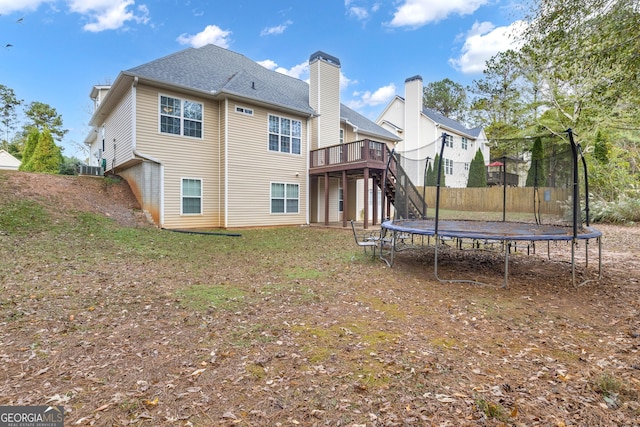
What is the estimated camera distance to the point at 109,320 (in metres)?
3.80

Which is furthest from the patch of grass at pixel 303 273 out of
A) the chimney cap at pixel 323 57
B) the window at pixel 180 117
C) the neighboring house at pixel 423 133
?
the neighboring house at pixel 423 133

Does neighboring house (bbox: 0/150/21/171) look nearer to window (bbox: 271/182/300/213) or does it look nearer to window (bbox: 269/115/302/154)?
window (bbox: 269/115/302/154)

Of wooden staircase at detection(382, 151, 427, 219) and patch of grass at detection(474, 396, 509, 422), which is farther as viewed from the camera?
wooden staircase at detection(382, 151, 427, 219)

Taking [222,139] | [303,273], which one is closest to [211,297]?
[303,273]

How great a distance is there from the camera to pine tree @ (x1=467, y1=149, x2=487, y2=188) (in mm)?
24562

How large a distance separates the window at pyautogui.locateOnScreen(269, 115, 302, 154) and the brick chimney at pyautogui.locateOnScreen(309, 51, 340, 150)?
34.3 inches

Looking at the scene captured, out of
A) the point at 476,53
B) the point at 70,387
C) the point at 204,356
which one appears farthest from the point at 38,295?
the point at 476,53

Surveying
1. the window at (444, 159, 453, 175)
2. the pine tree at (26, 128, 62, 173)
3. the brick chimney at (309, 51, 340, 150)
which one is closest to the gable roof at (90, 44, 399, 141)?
the brick chimney at (309, 51, 340, 150)

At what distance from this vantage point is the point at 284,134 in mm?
14117

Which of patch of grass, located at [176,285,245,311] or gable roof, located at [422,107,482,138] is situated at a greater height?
gable roof, located at [422,107,482,138]

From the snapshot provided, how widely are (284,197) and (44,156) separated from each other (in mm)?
11858

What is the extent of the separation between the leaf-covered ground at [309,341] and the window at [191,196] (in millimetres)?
4727

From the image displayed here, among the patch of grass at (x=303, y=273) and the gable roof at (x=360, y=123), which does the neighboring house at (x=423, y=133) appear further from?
the patch of grass at (x=303, y=273)

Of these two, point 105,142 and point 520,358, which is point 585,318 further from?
point 105,142
